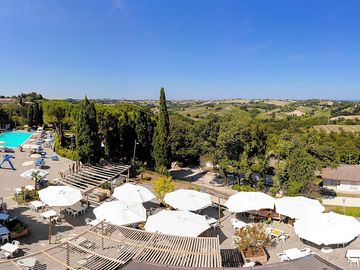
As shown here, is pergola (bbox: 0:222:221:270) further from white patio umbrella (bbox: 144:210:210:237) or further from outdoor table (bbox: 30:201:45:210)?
outdoor table (bbox: 30:201:45:210)

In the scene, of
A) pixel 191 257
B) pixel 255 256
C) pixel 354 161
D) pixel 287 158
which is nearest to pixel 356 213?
pixel 287 158

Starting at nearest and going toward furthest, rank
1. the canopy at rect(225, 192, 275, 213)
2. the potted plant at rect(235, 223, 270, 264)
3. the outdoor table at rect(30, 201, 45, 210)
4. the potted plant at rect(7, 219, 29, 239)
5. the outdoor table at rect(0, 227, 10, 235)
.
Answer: the potted plant at rect(235, 223, 270, 264) < the outdoor table at rect(0, 227, 10, 235) < the potted plant at rect(7, 219, 29, 239) < the canopy at rect(225, 192, 275, 213) < the outdoor table at rect(30, 201, 45, 210)

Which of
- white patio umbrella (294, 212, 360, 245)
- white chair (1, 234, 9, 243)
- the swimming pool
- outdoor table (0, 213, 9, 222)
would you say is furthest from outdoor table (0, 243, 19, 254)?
the swimming pool

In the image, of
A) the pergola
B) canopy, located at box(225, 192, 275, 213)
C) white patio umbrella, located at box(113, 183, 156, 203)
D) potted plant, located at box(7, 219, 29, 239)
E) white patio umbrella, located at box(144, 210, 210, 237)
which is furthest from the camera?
white patio umbrella, located at box(113, 183, 156, 203)

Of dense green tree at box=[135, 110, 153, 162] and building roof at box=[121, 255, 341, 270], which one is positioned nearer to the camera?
building roof at box=[121, 255, 341, 270]

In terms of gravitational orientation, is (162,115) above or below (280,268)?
above

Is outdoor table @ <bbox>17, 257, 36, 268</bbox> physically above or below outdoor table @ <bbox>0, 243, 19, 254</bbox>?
above

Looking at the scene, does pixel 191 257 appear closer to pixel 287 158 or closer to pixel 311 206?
pixel 311 206

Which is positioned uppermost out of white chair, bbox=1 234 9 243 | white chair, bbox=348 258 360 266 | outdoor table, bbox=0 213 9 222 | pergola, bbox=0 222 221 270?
pergola, bbox=0 222 221 270
